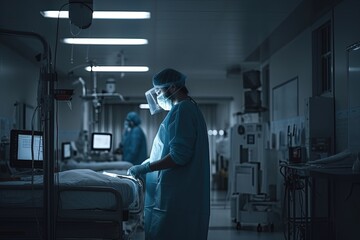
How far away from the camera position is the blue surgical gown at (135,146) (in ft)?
24.6

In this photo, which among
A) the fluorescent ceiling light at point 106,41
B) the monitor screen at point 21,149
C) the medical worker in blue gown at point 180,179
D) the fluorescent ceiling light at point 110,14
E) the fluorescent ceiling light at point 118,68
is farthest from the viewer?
the fluorescent ceiling light at point 118,68

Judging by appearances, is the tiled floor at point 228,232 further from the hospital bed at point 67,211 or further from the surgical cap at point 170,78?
the surgical cap at point 170,78

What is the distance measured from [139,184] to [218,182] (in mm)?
7822

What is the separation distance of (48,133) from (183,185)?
2.84ft

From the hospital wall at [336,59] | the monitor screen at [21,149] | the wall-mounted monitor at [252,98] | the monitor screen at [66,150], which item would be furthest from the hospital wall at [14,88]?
the hospital wall at [336,59]

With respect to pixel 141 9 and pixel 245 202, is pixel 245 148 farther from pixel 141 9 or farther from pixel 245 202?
pixel 141 9

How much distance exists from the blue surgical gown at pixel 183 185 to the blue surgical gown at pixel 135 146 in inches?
168

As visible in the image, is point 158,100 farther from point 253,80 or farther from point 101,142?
point 101,142

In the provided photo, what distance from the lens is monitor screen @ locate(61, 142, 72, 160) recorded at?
7.36m

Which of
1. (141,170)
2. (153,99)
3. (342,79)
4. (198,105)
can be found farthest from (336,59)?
(141,170)

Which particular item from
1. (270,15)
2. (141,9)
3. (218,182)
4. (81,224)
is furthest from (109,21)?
(218,182)

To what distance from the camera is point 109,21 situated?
5.73m

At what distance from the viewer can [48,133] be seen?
2.94 m

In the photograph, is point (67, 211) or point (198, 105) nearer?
point (67, 211)
